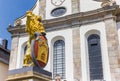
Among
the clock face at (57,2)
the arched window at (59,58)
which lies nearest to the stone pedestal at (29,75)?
the arched window at (59,58)

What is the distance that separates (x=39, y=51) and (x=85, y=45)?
31.6 ft

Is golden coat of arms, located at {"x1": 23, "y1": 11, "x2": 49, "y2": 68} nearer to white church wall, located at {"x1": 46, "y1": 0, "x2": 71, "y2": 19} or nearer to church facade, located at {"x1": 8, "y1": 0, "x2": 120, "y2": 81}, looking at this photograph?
church facade, located at {"x1": 8, "y1": 0, "x2": 120, "y2": 81}

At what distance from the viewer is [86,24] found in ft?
60.3

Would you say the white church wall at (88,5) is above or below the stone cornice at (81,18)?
above

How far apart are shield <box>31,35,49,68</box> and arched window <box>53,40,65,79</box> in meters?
8.85

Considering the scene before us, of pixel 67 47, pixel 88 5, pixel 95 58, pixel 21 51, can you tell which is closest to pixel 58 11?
pixel 88 5

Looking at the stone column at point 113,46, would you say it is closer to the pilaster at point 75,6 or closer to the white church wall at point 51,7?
the pilaster at point 75,6

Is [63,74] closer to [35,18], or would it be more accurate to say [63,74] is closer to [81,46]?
[81,46]

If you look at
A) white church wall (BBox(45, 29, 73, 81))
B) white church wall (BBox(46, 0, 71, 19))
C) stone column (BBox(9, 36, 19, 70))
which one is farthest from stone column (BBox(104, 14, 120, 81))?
stone column (BBox(9, 36, 19, 70))

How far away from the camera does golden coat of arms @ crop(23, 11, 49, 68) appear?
8336 mm

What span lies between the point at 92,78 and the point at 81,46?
2.67m

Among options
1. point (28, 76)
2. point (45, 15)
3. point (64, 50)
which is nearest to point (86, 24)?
A: point (64, 50)

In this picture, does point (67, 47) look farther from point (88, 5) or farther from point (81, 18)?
point (88, 5)

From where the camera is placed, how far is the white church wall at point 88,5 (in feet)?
61.9
